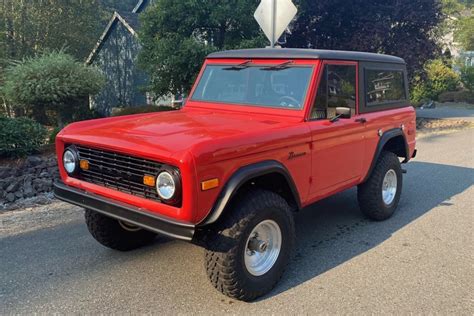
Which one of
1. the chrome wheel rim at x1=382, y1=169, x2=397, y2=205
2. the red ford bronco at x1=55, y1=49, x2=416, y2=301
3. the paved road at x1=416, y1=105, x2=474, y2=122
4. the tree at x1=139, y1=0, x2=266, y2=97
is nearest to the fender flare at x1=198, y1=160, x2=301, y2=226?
the red ford bronco at x1=55, y1=49, x2=416, y2=301

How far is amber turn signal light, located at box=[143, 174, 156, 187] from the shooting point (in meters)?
3.07

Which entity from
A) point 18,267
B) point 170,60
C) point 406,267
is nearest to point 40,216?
point 18,267

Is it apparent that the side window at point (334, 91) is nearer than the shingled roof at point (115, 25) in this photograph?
Yes

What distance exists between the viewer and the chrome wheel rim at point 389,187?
208 inches

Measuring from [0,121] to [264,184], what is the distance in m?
6.29

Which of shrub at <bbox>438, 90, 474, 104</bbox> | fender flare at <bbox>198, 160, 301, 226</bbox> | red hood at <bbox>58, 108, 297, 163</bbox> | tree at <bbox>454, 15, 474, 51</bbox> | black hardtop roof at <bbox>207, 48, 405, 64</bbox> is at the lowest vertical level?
shrub at <bbox>438, 90, 474, 104</bbox>

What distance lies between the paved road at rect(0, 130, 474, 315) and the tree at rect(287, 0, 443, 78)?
859cm

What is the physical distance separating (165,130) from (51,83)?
928cm

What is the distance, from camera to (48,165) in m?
7.43

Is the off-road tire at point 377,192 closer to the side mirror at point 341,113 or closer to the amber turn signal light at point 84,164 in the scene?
the side mirror at point 341,113

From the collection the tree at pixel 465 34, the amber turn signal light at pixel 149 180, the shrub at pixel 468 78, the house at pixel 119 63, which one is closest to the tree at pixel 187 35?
the amber turn signal light at pixel 149 180

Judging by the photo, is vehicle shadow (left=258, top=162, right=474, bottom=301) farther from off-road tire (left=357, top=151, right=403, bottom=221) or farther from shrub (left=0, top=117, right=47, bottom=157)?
shrub (left=0, top=117, right=47, bottom=157)

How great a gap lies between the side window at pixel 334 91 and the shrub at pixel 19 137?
590cm

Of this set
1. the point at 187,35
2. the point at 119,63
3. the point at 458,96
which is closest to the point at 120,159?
the point at 187,35
